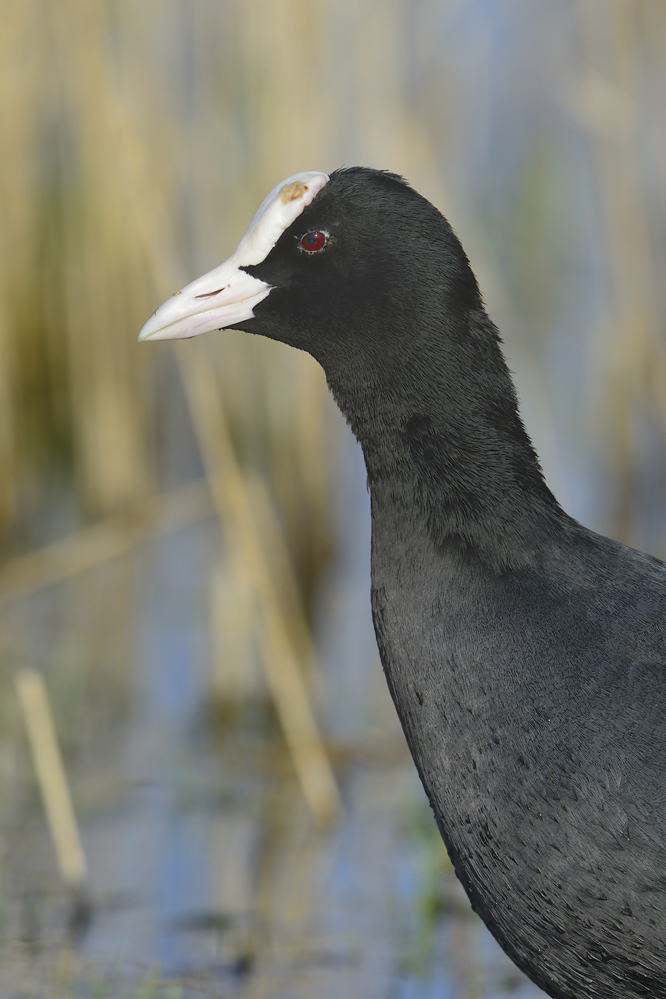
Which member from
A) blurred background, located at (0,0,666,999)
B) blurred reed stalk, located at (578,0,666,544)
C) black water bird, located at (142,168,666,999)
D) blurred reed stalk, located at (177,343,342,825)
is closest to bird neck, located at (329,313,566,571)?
black water bird, located at (142,168,666,999)

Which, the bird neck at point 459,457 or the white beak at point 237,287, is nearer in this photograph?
the bird neck at point 459,457

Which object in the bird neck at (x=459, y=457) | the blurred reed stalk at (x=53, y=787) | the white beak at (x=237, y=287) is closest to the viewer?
the bird neck at (x=459, y=457)

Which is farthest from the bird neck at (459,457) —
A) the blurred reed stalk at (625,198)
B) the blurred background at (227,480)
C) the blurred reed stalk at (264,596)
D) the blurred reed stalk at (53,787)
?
the blurred reed stalk at (625,198)

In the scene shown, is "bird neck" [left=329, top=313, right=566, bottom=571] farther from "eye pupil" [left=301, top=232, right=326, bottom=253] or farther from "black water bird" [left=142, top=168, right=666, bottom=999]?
"eye pupil" [left=301, top=232, right=326, bottom=253]

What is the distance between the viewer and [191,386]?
370 centimetres

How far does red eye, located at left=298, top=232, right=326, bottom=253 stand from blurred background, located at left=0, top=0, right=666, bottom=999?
1287mm

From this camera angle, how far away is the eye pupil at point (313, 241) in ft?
7.83

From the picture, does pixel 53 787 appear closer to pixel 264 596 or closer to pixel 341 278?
pixel 264 596

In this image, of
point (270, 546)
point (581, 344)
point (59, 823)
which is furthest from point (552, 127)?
point (59, 823)

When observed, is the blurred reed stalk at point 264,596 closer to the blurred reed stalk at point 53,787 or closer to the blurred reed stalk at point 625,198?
the blurred reed stalk at point 53,787

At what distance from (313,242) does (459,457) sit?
0.45 m

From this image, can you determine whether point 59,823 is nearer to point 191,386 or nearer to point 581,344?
point 191,386

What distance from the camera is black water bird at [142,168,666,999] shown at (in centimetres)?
202

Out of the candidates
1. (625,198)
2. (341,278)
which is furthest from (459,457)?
(625,198)
